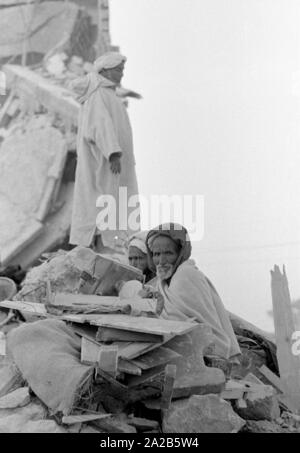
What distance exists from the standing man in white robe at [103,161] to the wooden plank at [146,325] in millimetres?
2542

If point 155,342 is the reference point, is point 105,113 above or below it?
above

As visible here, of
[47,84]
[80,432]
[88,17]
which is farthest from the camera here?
[88,17]

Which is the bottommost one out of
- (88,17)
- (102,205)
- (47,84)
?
(102,205)

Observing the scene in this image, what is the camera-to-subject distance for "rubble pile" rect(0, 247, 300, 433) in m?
2.38

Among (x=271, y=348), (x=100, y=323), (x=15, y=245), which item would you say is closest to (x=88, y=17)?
(x=15, y=245)

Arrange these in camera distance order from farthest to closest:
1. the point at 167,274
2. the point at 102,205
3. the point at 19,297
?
the point at 102,205
the point at 19,297
the point at 167,274

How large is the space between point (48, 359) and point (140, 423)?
0.50 m

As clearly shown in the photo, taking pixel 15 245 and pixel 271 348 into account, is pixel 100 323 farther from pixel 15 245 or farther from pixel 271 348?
pixel 15 245

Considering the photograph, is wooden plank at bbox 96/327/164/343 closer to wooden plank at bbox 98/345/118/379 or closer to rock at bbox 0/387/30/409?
wooden plank at bbox 98/345/118/379

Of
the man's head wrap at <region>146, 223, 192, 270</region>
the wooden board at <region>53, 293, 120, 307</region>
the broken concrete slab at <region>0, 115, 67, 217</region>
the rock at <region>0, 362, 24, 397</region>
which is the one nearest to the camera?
the rock at <region>0, 362, 24, 397</region>

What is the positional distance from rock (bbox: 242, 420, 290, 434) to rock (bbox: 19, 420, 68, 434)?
810mm

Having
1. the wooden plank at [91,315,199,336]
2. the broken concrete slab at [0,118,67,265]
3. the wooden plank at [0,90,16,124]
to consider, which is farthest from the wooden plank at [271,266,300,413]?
the wooden plank at [0,90,16,124]

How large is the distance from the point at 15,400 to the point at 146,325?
27.2 inches

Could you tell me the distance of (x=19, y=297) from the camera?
478cm
